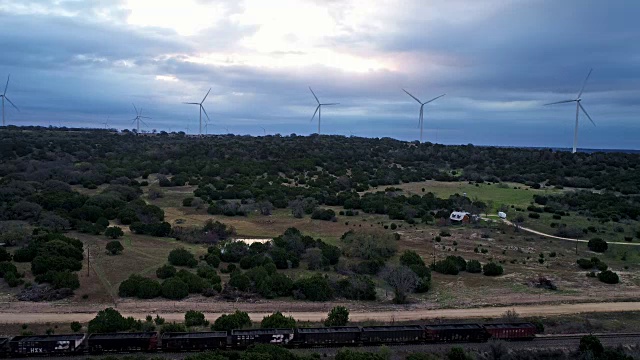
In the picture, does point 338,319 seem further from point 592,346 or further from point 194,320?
point 592,346

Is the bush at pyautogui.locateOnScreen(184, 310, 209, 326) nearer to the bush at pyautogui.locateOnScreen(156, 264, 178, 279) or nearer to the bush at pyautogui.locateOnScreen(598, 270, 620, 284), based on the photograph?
the bush at pyautogui.locateOnScreen(156, 264, 178, 279)

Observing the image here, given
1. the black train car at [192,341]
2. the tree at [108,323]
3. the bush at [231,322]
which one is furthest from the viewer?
the bush at [231,322]

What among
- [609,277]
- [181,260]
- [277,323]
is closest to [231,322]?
[277,323]

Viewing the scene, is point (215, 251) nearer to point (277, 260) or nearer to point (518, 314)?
point (277, 260)

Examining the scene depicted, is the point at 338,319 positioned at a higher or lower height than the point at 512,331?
lower

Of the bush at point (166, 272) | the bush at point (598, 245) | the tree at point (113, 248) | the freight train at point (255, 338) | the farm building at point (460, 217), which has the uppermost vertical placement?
the farm building at point (460, 217)

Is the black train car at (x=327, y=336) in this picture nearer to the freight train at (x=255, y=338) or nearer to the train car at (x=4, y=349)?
the freight train at (x=255, y=338)

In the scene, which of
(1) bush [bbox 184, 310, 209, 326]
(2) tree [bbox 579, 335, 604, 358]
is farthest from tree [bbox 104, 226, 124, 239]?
(2) tree [bbox 579, 335, 604, 358]

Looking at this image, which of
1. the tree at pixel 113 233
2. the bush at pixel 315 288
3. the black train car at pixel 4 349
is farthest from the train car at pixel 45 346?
the tree at pixel 113 233
